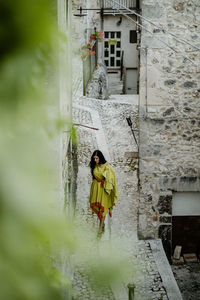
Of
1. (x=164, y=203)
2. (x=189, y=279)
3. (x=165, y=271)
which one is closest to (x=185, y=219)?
(x=164, y=203)

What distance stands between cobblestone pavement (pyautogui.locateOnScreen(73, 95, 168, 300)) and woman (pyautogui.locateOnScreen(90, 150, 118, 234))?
1.78 ft

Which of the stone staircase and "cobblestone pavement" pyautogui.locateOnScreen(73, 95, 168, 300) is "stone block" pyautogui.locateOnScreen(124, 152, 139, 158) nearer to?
"cobblestone pavement" pyautogui.locateOnScreen(73, 95, 168, 300)

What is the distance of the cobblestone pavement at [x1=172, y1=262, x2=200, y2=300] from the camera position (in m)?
6.18

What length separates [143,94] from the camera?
6.89 m

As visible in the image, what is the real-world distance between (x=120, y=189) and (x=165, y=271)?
2.01 meters

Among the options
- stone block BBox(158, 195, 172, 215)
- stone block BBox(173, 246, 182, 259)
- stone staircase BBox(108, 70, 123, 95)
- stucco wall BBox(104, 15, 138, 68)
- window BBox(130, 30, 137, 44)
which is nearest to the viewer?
stone block BBox(158, 195, 172, 215)

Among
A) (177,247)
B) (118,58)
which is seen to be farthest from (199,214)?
(118,58)

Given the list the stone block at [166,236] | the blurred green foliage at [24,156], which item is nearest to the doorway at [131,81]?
the stone block at [166,236]

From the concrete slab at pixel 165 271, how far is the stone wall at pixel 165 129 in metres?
0.32

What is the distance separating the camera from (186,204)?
7199 millimetres

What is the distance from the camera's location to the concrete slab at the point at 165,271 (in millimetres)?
5461

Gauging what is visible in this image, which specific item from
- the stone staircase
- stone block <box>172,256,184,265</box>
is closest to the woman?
stone block <box>172,256,184,265</box>

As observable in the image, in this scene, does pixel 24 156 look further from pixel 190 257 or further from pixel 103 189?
pixel 190 257

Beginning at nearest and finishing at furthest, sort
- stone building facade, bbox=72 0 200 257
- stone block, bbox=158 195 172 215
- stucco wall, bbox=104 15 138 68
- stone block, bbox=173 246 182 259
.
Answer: stone building facade, bbox=72 0 200 257 → stone block, bbox=158 195 172 215 → stone block, bbox=173 246 182 259 → stucco wall, bbox=104 15 138 68
